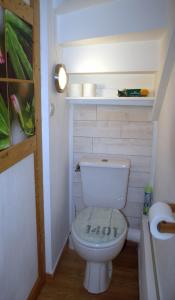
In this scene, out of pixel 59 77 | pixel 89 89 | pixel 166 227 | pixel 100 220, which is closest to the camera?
pixel 166 227

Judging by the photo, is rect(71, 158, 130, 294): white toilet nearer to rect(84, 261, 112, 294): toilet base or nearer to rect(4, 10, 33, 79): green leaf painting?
rect(84, 261, 112, 294): toilet base

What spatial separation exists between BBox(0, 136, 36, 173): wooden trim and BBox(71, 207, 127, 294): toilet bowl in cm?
66

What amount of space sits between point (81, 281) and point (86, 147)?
3.45 feet

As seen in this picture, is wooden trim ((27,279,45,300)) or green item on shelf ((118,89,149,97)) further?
green item on shelf ((118,89,149,97))

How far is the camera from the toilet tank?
188 centimetres

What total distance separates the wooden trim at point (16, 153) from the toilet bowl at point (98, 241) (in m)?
0.66

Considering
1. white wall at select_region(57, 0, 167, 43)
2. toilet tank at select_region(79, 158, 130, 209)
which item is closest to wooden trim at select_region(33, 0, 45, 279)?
white wall at select_region(57, 0, 167, 43)

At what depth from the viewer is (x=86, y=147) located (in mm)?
2104

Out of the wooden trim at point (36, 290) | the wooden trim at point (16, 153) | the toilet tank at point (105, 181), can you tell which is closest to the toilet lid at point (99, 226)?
the toilet tank at point (105, 181)

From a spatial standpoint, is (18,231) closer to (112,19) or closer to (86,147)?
(86,147)

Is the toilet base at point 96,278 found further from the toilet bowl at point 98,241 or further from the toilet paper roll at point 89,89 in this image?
the toilet paper roll at point 89,89

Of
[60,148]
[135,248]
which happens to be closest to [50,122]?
[60,148]

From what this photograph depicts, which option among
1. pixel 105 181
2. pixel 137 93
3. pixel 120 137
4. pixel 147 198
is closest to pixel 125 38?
pixel 137 93

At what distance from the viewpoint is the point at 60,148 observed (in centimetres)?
185
